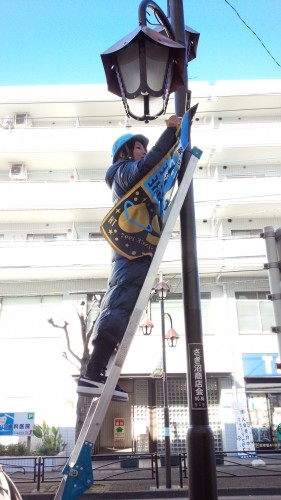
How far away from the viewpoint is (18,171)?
22188 mm

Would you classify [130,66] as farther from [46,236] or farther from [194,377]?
[46,236]

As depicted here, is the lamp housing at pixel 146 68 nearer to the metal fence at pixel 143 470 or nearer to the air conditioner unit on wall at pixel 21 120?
the metal fence at pixel 143 470

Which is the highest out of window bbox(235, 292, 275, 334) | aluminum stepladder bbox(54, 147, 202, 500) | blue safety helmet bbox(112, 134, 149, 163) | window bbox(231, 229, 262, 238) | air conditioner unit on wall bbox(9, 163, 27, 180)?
air conditioner unit on wall bbox(9, 163, 27, 180)

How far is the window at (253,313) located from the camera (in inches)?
769

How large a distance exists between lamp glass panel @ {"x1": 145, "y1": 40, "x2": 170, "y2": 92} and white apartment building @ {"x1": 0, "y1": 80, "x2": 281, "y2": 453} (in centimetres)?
1573

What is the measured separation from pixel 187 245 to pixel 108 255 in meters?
15.6

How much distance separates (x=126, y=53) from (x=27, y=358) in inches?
687

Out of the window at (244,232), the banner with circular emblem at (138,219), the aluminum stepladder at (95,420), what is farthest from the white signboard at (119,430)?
the banner with circular emblem at (138,219)

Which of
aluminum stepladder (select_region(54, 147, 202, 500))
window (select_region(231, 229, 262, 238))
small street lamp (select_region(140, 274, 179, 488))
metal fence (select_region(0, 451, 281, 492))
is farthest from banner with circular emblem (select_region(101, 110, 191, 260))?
window (select_region(231, 229, 262, 238))

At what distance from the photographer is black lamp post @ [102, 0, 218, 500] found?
2762 millimetres

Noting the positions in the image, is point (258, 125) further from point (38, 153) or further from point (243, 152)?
point (38, 153)

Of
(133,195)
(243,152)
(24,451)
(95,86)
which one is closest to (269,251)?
(133,195)

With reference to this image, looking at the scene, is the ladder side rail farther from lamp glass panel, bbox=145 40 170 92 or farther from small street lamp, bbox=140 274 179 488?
small street lamp, bbox=140 274 179 488

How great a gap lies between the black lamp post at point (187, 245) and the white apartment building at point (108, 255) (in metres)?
15.5
